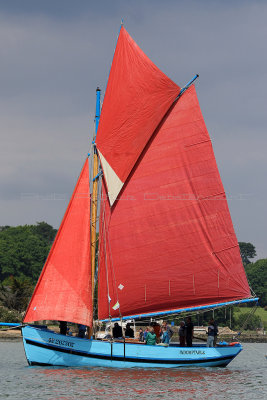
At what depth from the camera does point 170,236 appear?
145ft

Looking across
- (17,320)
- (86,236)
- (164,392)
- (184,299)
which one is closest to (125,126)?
(86,236)

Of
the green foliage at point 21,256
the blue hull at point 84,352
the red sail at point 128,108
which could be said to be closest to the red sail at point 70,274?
the blue hull at point 84,352

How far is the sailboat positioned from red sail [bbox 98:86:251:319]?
2.6 inches

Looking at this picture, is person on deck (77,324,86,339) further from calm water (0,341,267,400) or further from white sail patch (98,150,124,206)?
white sail patch (98,150,124,206)

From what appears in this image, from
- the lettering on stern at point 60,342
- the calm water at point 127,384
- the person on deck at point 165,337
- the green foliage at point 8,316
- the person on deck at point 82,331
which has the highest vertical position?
the green foliage at point 8,316

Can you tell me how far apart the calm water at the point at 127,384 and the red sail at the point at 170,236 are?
501cm

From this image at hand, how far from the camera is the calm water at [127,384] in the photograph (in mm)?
31516

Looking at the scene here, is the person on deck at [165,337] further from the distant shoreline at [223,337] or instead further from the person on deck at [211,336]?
the distant shoreline at [223,337]

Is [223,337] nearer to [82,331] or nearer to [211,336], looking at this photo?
[211,336]

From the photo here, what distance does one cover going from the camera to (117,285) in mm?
43594

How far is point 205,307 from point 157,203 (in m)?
7.58

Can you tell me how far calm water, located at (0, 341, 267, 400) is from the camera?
1241 inches

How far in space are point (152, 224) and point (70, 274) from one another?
645cm

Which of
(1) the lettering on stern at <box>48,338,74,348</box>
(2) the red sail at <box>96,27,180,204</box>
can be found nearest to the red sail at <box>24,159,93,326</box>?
(1) the lettering on stern at <box>48,338,74,348</box>
